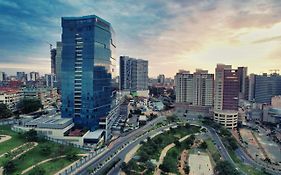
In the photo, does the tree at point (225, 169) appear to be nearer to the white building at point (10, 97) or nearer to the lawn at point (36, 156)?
the lawn at point (36, 156)

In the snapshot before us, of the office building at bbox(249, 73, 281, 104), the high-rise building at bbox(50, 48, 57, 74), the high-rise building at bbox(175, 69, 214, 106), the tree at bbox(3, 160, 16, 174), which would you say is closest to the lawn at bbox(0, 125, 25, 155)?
the tree at bbox(3, 160, 16, 174)

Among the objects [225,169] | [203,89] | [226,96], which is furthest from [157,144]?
[203,89]

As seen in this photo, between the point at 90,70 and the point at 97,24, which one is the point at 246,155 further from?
the point at 97,24

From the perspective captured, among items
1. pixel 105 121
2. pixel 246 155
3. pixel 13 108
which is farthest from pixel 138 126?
pixel 13 108

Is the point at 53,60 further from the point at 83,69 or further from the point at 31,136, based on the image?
the point at 31,136

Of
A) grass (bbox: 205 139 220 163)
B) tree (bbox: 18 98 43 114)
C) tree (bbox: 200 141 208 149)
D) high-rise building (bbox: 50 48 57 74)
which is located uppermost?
high-rise building (bbox: 50 48 57 74)

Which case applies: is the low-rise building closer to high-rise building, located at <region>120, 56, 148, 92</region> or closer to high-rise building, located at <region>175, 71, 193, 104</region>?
high-rise building, located at <region>175, 71, 193, 104</region>
